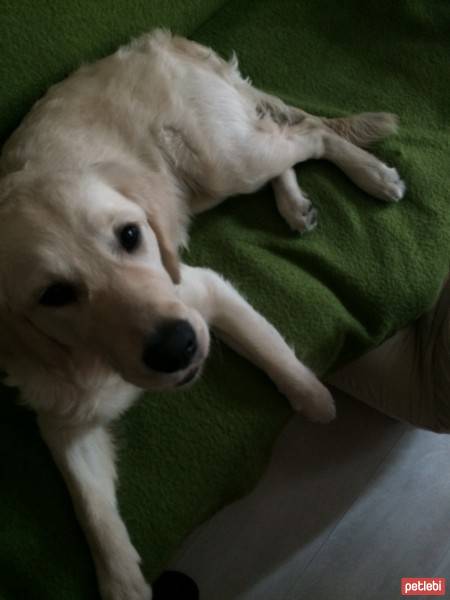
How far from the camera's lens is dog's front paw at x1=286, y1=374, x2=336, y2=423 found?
5.15 feet

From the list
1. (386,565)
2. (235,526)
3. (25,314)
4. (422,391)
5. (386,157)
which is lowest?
(386,565)

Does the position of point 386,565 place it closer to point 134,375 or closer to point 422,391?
point 422,391

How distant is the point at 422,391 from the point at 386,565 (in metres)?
0.67

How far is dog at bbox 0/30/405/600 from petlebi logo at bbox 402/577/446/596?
2.54 feet

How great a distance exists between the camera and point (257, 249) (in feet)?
5.63

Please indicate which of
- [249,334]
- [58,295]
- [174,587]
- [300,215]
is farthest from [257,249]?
[174,587]

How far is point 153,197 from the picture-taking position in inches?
57.9

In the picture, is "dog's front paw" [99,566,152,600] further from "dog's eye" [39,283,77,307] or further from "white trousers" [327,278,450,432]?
"white trousers" [327,278,450,432]

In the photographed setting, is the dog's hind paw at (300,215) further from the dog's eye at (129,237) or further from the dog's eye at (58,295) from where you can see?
the dog's eye at (58,295)

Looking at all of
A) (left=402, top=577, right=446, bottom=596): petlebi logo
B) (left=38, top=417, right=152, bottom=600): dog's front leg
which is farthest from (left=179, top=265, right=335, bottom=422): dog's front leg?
(left=402, top=577, right=446, bottom=596): petlebi logo

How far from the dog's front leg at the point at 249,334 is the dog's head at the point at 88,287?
0.73ft

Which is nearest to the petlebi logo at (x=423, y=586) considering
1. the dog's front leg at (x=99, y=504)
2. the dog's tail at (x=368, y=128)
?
the dog's front leg at (x=99, y=504)

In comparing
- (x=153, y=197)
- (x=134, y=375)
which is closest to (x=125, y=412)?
(x=134, y=375)

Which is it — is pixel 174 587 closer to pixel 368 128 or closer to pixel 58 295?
pixel 58 295
